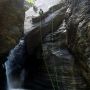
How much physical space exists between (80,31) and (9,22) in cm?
368

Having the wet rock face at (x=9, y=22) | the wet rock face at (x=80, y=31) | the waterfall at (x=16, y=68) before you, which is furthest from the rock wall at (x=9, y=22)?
the waterfall at (x=16, y=68)

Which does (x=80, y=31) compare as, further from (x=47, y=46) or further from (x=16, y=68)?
(x=16, y=68)

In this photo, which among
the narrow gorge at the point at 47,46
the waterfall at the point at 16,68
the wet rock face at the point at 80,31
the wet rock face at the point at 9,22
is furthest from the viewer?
the waterfall at the point at 16,68

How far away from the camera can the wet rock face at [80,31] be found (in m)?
10.0

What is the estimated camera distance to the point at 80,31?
34.2ft

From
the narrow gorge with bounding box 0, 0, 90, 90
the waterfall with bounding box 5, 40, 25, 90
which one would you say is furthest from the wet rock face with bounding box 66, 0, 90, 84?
the waterfall with bounding box 5, 40, 25, 90

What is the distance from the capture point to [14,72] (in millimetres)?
15289

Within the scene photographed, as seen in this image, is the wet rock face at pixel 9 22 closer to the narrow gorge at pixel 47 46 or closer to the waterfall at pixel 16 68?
the narrow gorge at pixel 47 46

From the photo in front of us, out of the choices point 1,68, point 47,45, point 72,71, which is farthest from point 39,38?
point 72,71

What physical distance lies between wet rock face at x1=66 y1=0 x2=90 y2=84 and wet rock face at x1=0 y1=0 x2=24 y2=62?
9.23 ft

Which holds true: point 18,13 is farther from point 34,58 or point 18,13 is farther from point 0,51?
Answer: point 34,58

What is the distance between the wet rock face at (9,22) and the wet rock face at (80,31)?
2.81 metres

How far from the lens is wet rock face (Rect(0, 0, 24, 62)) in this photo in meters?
10.9

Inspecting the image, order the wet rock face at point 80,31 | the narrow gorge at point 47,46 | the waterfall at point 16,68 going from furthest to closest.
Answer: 1. the waterfall at point 16,68
2. the narrow gorge at point 47,46
3. the wet rock face at point 80,31
